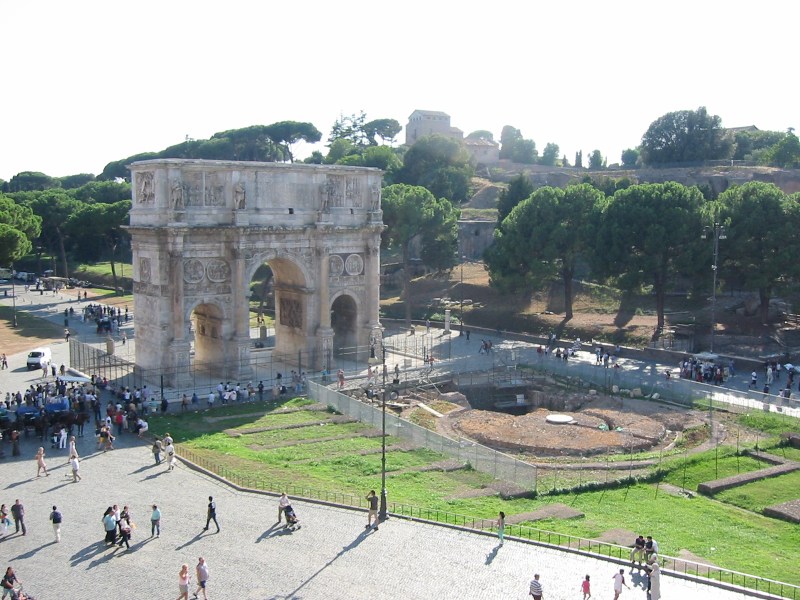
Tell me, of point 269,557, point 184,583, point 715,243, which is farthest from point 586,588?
point 715,243

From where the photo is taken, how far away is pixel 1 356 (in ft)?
178

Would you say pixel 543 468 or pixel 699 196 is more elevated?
pixel 699 196

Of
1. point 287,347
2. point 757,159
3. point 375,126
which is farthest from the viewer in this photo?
point 375,126

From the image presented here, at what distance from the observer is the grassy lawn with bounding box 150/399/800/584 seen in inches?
1037

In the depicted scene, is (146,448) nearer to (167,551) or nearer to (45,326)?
(167,551)

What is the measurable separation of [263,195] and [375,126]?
9827 cm

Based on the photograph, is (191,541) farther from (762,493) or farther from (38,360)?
(38,360)

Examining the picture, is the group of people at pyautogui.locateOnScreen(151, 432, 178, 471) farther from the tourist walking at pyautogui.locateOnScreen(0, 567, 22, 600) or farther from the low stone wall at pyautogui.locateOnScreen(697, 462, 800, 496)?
the low stone wall at pyautogui.locateOnScreen(697, 462, 800, 496)

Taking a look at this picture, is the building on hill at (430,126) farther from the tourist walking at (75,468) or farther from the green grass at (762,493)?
the tourist walking at (75,468)

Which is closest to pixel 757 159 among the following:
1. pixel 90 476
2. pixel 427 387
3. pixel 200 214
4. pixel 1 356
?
pixel 427 387

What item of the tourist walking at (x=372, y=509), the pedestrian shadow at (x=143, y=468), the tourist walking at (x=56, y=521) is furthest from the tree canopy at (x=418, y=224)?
the tourist walking at (x=56, y=521)

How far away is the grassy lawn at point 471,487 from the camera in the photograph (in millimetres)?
26344

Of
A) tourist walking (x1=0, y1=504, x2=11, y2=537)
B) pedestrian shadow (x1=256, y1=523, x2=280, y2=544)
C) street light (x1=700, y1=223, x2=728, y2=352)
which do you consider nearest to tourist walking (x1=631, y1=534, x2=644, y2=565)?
pedestrian shadow (x1=256, y1=523, x2=280, y2=544)

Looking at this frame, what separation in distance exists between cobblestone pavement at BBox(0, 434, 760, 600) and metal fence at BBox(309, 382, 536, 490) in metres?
5.89
